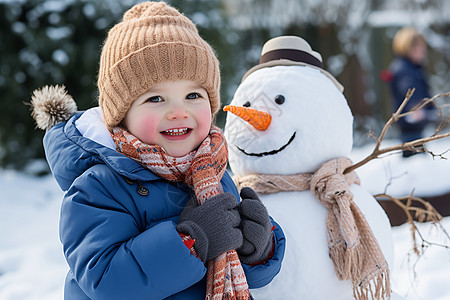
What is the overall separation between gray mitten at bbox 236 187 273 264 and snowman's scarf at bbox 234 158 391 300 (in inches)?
15.6

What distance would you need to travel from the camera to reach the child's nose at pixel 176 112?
1556 mm

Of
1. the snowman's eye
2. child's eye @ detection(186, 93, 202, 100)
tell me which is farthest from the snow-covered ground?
child's eye @ detection(186, 93, 202, 100)

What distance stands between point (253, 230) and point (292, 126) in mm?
632

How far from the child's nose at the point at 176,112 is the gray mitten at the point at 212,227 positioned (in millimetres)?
296

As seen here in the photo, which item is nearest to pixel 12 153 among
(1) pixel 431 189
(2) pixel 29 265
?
(2) pixel 29 265

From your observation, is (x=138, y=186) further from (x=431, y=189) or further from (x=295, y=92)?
(x=431, y=189)

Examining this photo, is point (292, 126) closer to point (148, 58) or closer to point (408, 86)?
point (148, 58)

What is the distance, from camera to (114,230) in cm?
142

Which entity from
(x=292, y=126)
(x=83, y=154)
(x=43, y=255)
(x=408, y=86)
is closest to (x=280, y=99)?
(x=292, y=126)

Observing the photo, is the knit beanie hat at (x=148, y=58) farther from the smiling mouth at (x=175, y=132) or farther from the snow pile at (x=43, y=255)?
the snow pile at (x=43, y=255)

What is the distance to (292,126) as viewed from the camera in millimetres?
2029

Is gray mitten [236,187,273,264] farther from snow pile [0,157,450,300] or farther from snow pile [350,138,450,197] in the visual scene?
snow pile [350,138,450,197]

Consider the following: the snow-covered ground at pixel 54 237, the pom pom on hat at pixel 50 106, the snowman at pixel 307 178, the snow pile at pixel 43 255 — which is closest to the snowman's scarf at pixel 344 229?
the snowman at pixel 307 178

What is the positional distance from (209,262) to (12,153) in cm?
477
